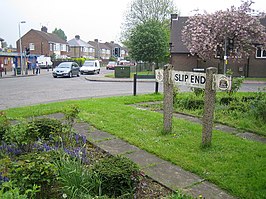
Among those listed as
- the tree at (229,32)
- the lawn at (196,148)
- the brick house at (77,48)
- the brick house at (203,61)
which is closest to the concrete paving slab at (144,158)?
the lawn at (196,148)

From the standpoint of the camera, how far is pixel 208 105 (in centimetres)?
487

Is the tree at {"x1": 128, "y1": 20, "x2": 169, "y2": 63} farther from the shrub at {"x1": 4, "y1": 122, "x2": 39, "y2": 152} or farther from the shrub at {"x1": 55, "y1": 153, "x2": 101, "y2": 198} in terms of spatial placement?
the shrub at {"x1": 55, "y1": 153, "x2": 101, "y2": 198}

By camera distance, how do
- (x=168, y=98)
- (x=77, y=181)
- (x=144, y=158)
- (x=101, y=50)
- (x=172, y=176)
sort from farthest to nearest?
1. (x=101, y=50)
2. (x=168, y=98)
3. (x=144, y=158)
4. (x=172, y=176)
5. (x=77, y=181)

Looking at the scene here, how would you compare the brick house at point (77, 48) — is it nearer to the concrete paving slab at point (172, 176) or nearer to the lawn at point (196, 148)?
the lawn at point (196, 148)

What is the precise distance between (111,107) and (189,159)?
5.03 meters

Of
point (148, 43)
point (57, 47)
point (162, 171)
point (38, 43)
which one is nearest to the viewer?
point (162, 171)

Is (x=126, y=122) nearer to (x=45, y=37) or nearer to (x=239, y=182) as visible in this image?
(x=239, y=182)

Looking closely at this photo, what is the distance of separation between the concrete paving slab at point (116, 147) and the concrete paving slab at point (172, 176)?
850mm

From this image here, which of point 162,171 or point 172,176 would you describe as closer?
point 172,176

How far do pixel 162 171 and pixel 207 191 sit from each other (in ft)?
2.54

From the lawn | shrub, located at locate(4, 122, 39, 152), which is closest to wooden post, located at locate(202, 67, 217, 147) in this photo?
the lawn

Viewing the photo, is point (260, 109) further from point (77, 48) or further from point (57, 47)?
point (77, 48)

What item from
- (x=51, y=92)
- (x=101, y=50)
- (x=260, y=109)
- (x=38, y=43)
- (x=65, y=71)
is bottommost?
(x=51, y=92)

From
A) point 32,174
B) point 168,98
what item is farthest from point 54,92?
point 32,174
